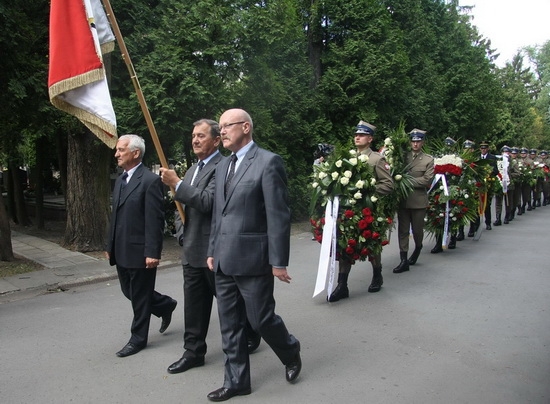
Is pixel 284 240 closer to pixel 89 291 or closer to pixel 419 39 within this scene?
pixel 89 291

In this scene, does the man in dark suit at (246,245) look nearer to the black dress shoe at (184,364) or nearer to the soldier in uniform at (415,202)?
the black dress shoe at (184,364)

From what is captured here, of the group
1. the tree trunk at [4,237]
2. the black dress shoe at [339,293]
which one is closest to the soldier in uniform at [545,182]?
the black dress shoe at [339,293]

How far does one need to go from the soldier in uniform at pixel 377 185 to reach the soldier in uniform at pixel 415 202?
3.92 ft

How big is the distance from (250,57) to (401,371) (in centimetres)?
790

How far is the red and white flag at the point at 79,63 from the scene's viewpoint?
3.88 metres

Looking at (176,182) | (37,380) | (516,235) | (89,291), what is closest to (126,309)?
(89,291)

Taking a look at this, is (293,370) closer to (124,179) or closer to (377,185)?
(124,179)

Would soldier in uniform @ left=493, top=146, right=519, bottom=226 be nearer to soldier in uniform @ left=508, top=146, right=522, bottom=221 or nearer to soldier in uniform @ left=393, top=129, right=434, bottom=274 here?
soldier in uniform @ left=508, top=146, right=522, bottom=221

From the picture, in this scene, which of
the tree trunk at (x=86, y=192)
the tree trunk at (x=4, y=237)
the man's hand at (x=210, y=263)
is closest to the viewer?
the man's hand at (x=210, y=263)

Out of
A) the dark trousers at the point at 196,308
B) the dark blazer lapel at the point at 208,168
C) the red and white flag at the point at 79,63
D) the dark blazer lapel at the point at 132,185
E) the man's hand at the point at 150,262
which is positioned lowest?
the dark trousers at the point at 196,308

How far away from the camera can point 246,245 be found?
3.56 metres

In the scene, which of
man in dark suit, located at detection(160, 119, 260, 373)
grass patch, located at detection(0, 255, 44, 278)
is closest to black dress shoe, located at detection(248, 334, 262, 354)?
man in dark suit, located at detection(160, 119, 260, 373)

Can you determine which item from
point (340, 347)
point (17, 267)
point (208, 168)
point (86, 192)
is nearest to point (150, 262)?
point (208, 168)

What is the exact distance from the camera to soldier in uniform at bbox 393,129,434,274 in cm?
773
